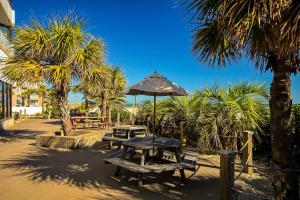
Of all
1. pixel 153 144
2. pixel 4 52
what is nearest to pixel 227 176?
pixel 153 144

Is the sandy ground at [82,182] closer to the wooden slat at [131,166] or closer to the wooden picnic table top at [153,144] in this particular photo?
the wooden slat at [131,166]

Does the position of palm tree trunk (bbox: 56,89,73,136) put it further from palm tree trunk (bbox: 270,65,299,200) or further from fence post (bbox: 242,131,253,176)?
palm tree trunk (bbox: 270,65,299,200)

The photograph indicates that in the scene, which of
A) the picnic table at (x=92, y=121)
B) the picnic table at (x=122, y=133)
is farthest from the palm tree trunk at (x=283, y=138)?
the picnic table at (x=92, y=121)

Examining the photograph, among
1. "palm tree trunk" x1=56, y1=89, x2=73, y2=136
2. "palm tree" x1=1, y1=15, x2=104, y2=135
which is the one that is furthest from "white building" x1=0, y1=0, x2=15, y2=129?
"palm tree trunk" x1=56, y1=89, x2=73, y2=136

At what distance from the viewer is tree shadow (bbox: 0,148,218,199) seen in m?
5.81

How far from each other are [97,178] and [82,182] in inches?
17.8

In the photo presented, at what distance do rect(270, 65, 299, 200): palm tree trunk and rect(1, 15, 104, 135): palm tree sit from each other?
26.7 ft

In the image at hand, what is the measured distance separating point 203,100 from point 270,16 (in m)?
6.76

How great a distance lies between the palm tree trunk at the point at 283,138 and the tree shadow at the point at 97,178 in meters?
1.57

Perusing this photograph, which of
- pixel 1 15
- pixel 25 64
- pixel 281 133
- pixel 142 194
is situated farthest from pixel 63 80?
pixel 1 15

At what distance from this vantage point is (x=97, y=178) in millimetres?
6668

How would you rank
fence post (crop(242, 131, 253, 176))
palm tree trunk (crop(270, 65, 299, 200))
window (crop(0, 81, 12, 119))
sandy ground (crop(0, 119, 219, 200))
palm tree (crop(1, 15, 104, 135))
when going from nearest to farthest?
palm tree trunk (crop(270, 65, 299, 200)) < sandy ground (crop(0, 119, 219, 200)) < fence post (crop(242, 131, 253, 176)) < palm tree (crop(1, 15, 104, 135)) < window (crop(0, 81, 12, 119))

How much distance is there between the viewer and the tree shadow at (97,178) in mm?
5805

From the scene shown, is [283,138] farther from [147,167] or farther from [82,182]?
[82,182]
